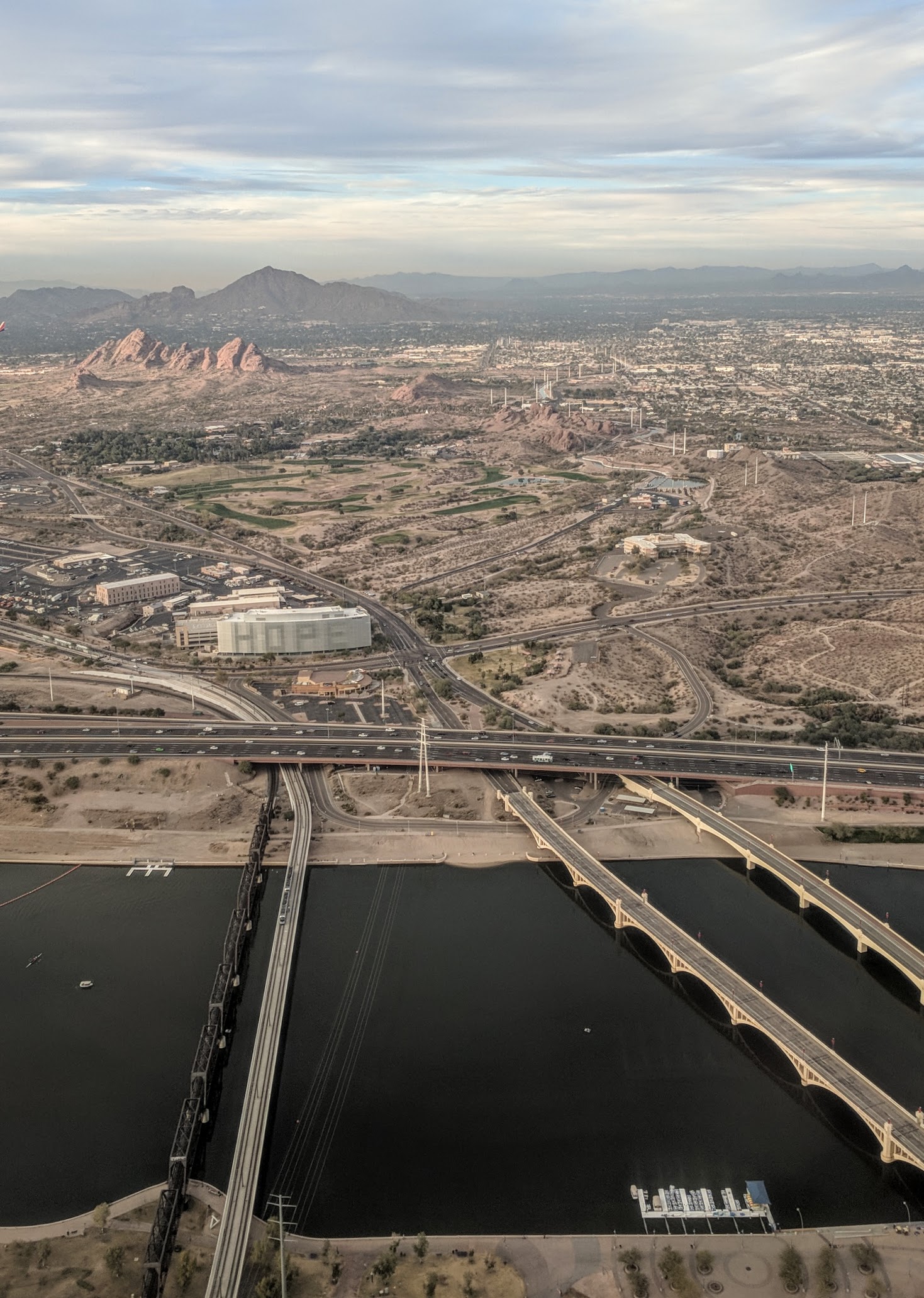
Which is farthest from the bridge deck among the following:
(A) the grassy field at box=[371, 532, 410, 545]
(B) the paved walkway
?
(A) the grassy field at box=[371, 532, 410, 545]

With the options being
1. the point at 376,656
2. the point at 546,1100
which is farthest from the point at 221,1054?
the point at 376,656

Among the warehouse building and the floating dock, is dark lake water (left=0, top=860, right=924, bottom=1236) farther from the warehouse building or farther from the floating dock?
the warehouse building

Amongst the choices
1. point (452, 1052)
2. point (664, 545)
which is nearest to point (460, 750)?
point (452, 1052)

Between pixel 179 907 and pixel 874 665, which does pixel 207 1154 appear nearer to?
pixel 179 907

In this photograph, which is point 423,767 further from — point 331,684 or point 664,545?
point 664,545

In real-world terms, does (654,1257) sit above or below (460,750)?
below

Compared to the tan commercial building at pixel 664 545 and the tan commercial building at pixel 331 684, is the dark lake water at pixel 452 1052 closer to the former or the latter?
the tan commercial building at pixel 331 684

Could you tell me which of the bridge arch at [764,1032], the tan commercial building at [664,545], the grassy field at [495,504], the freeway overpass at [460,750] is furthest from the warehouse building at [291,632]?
the grassy field at [495,504]
